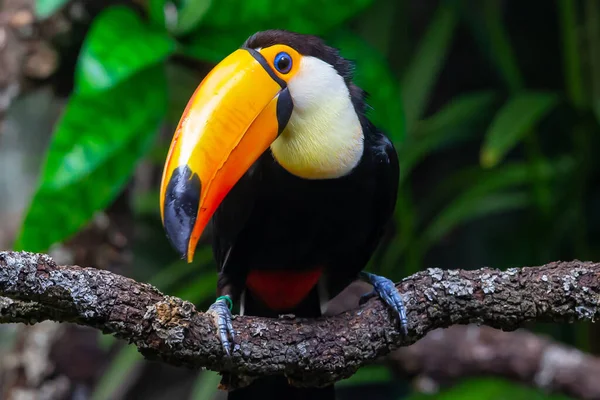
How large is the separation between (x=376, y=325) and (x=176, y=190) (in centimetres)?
38

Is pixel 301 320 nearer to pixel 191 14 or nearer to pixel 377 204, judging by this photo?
pixel 377 204

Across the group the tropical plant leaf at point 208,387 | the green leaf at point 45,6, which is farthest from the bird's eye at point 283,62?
the tropical plant leaf at point 208,387

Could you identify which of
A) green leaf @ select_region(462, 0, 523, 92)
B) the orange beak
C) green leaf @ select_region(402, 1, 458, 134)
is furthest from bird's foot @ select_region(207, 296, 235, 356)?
green leaf @ select_region(462, 0, 523, 92)

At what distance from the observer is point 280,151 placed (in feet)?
4.09

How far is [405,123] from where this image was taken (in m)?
1.95

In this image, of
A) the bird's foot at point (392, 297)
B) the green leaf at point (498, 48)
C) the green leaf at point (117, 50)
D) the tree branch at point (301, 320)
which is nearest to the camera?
the tree branch at point (301, 320)

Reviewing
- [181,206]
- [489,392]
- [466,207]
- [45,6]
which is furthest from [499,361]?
[45,6]

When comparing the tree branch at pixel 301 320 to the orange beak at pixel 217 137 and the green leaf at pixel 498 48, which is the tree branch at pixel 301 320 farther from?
the green leaf at pixel 498 48

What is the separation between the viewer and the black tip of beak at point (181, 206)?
0.94 metres

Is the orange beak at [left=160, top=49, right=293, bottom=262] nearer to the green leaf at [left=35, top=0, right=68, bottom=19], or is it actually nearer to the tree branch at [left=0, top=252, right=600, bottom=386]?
the tree branch at [left=0, top=252, right=600, bottom=386]

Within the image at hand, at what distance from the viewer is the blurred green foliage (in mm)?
1630

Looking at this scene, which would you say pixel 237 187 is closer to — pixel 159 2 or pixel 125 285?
pixel 125 285

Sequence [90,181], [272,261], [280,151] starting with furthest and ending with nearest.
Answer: [90,181] < [272,261] < [280,151]

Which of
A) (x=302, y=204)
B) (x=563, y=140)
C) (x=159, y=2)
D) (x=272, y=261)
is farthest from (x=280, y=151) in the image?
(x=563, y=140)
